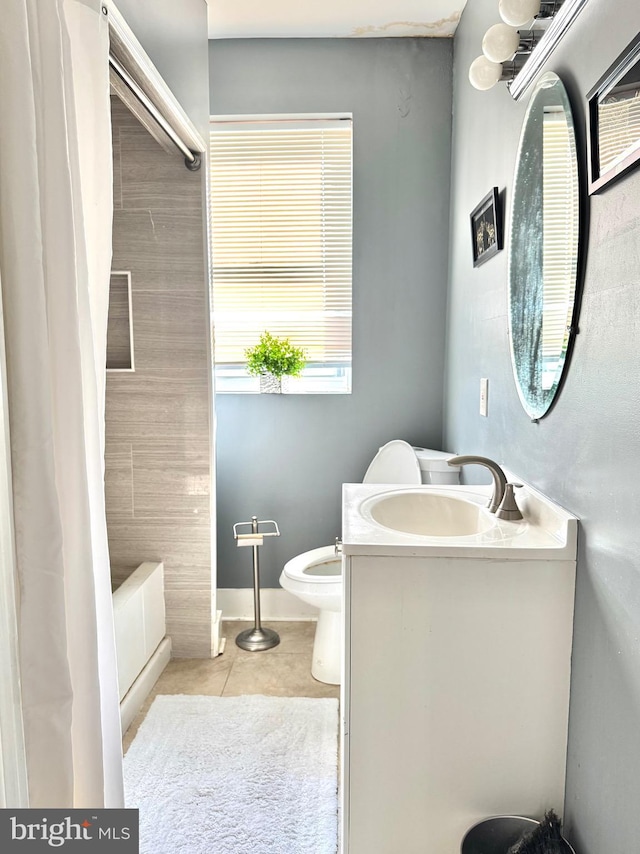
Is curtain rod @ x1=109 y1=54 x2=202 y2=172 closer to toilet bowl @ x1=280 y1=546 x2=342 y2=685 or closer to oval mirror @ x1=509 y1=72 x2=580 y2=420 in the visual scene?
oval mirror @ x1=509 y1=72 x2=580 y2=420

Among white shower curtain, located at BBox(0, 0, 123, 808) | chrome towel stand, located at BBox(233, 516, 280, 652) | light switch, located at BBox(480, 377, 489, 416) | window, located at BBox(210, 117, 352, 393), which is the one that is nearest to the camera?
white shower curtain, located at BBox(0, 0, 123, 808)

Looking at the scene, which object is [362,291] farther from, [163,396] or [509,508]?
[509,508]

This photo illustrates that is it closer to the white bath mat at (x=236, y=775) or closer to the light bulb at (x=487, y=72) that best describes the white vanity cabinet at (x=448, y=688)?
the white bath mat at (x=236, y=775)

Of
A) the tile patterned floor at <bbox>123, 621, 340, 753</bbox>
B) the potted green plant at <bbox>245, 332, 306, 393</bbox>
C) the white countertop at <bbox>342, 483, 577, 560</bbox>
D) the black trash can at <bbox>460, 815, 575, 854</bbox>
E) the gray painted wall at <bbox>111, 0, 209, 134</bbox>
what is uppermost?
the gray painted wall at <bbox>111, 0, 209, 134</bbox>

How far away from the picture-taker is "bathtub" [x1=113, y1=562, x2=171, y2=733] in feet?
6.91

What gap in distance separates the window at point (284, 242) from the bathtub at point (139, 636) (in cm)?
100

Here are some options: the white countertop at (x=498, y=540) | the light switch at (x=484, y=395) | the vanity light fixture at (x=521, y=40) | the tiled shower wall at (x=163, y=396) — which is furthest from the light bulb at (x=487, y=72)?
the tiled shower wall at (x=163, y=396)

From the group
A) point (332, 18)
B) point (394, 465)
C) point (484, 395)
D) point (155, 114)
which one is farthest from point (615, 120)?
point (332, 18)

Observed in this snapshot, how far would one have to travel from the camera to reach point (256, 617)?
2.80m

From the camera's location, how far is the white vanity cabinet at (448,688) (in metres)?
1.33

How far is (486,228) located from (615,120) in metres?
0.96

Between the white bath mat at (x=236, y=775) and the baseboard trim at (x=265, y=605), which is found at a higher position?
the baseboard trim at (x=265, y=605)

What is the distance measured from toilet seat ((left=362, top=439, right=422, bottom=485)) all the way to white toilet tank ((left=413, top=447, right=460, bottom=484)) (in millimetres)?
28

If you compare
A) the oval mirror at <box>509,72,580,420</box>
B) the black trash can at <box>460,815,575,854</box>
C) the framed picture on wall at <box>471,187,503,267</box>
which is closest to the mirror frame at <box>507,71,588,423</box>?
the oval mirror at <box>509,72,580,420</box>
